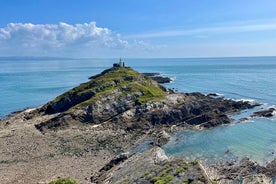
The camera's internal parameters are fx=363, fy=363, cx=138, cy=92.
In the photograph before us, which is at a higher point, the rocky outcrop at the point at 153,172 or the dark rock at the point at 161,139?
the rocky outcrop at the point at 153,172

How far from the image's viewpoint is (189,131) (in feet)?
262

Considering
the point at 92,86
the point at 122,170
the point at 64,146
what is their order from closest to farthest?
1. the point at 122,170
2. the point at 64,146
3. the point at 92,86

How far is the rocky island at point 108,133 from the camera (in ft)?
162

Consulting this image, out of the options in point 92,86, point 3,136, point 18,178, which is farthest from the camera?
point 92,86

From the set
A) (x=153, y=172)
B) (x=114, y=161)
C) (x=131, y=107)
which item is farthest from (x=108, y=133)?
(x=153, y=172)

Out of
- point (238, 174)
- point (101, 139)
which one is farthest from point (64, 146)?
point (238, 174)

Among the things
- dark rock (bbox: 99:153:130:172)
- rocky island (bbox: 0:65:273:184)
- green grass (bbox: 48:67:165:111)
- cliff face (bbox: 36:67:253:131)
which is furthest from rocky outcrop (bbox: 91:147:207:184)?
green grass (bbox: 48:67:165:111)

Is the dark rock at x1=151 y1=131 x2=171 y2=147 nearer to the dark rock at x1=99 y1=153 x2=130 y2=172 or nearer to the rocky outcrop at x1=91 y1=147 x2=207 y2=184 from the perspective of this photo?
the dark rock at x1=99 y1=153 x2=130 y2=172

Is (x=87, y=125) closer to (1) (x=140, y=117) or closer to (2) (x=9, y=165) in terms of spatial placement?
(1) (x=140, y=117)

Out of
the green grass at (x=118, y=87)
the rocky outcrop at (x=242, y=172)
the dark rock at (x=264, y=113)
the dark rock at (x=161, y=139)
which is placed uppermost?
the green grass at (x=118, y=87)

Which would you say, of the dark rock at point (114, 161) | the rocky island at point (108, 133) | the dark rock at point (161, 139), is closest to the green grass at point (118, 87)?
the rocky island at point (108, 133)

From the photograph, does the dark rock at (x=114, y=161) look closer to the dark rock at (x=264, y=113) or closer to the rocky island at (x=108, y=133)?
the rocky island at (x=108, y=133)

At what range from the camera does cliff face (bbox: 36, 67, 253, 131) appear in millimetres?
85688

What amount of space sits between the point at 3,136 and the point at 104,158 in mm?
26798
